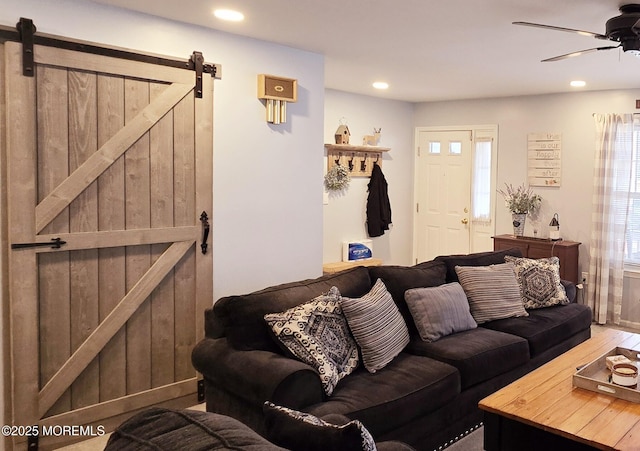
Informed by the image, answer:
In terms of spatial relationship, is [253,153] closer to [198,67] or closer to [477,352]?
[198,67]

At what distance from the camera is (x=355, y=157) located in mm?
6426

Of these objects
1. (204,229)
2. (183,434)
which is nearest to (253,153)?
(204,229)

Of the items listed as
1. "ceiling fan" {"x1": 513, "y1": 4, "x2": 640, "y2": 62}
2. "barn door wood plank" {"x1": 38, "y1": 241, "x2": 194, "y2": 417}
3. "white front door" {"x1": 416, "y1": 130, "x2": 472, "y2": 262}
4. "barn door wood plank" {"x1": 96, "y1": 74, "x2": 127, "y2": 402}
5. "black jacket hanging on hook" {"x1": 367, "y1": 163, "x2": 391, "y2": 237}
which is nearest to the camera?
"ceiling fan" {"x1": 513, "y1": 4, "x2": 640, "y2": 62}

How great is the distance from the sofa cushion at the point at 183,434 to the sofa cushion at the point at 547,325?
9.14ft

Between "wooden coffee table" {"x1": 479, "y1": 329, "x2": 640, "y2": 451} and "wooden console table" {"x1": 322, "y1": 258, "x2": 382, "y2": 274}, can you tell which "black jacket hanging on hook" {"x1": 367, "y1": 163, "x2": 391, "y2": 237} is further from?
"wooden coffee table" {"x1": 479, "y1": 329, "x2": 640, "y2": 451}

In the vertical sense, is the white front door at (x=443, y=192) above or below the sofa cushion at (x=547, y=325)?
above

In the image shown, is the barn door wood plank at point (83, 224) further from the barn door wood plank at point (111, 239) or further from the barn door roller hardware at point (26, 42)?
the barn door roller hardware at point (26, 42)

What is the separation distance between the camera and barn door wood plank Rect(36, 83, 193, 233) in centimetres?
287

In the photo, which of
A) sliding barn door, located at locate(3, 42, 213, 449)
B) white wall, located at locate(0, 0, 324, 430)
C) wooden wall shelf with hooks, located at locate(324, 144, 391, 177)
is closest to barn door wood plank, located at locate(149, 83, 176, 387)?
sliding barn door, located at locate(3, 42, 213, 449)

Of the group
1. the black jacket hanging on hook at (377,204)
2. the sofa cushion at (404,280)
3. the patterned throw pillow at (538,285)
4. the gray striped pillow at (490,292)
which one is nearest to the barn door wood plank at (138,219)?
the sofa cushion at (404,280)

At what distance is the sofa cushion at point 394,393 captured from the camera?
2430 millimetres

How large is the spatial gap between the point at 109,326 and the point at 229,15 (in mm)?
1981

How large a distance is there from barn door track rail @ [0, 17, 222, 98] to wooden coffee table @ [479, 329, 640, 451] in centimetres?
254

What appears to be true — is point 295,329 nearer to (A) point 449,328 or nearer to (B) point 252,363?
(B) point 252,363
